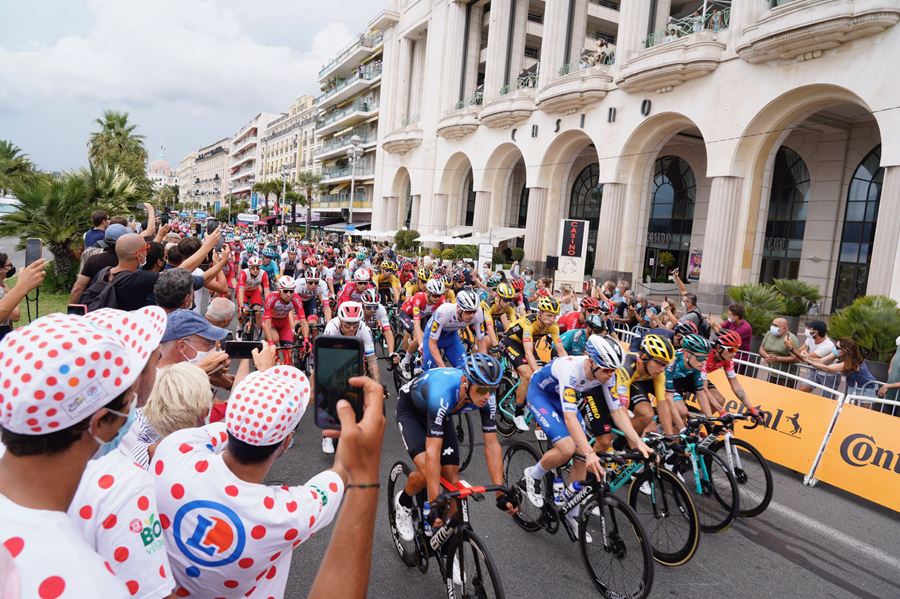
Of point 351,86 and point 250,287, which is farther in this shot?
point 351,86

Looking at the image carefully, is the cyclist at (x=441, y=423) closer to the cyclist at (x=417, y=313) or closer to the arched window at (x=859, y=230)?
the cyclist at (x=417, y=313)

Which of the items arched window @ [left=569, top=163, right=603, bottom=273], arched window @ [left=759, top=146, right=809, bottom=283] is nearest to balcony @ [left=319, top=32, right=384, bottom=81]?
arched window @ [left=569, top=163, right=603, bottom=273]

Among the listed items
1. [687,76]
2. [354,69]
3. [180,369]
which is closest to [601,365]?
[180,369]

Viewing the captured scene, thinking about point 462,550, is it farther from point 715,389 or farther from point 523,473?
point 715,389

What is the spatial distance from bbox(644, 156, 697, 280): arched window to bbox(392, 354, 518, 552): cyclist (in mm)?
24245

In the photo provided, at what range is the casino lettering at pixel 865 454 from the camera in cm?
576

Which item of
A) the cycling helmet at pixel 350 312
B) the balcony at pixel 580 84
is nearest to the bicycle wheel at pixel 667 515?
the cycling helmet at pixel 350 312

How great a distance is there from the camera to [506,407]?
7578mm

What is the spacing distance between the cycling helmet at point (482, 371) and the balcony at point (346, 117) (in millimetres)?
48786

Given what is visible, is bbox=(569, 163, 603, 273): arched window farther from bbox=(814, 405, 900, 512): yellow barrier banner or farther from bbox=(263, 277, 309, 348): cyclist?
bbox=(263, 277, 309, 348): cyclist

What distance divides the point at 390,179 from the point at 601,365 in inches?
1620

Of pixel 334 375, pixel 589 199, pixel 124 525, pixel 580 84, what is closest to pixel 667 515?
pixel 334 375

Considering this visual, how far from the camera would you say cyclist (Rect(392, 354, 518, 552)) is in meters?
3.67

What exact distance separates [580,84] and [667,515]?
22.8m
